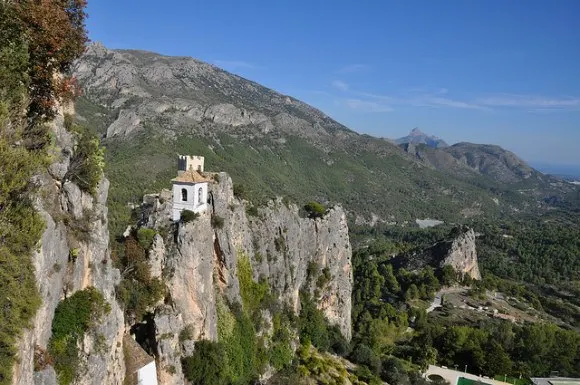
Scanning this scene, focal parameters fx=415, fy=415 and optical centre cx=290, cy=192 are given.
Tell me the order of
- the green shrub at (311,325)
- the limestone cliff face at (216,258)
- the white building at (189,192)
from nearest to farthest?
the limestone cliff face at (216,258)
the white building at (189,192)
the green shrub at (311,325)

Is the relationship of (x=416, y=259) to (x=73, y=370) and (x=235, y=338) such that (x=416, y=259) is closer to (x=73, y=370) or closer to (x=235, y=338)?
(x=235, y=338)

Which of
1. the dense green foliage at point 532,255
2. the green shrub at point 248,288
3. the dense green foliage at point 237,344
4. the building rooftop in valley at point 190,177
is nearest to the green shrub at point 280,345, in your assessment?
the green shrub at point 248,288

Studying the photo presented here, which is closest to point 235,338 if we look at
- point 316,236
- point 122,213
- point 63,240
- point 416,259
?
point 63,240

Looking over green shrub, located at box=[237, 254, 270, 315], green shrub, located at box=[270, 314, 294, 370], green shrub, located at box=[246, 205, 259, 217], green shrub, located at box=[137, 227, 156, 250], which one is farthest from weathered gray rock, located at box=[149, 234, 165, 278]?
green shrub, located at box=[270, 314, 294, 370]

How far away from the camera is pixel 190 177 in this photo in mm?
34344

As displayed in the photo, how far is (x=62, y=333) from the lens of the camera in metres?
19.4

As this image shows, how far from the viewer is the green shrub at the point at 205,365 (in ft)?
102

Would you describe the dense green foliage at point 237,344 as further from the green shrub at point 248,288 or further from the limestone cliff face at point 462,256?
the limestone cliff face at point 462,256

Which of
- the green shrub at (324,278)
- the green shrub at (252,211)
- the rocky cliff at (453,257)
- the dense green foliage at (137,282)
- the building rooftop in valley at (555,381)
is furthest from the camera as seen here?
the rocky cliff at (453,257)

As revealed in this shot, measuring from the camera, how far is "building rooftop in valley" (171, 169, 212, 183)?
33.9 m

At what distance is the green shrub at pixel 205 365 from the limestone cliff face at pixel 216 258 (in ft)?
2.18

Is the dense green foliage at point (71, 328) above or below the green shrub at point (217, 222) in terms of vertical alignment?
below

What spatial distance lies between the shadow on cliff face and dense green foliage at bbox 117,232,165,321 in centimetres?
73

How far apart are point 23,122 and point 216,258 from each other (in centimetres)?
2210
